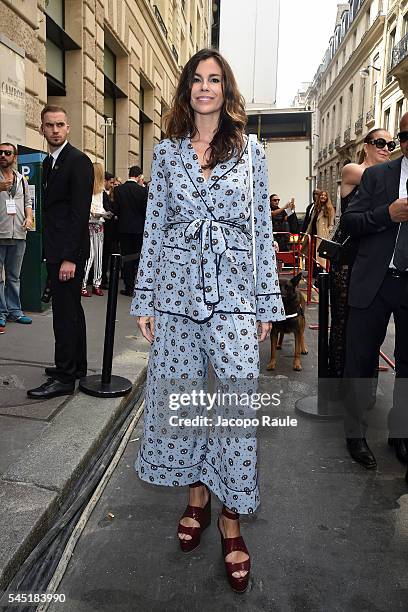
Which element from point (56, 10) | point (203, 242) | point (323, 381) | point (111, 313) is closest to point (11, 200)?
point (111, 313)

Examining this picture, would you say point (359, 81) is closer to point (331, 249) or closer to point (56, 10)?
point (56, 10)

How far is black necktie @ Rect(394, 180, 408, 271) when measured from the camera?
3150 mm

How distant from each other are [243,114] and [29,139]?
6.75 meters

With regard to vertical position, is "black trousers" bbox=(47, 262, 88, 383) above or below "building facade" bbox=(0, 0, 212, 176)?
below

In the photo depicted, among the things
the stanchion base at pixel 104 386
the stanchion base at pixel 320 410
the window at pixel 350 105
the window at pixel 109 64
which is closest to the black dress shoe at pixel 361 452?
the stanchion base at pixel 320 410

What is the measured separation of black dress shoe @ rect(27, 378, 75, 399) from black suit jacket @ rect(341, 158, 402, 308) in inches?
87.3

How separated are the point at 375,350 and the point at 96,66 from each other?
10.5 m

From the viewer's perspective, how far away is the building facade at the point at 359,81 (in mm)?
31672

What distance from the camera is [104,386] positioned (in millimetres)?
4191

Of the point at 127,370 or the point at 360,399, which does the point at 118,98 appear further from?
the point at 360,399

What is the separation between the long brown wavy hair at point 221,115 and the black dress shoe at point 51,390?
2.38 m

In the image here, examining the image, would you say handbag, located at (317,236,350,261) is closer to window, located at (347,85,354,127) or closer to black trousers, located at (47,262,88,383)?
black trousers, located at (47,262,88,383)

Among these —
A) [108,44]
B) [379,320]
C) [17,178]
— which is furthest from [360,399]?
[108,44]

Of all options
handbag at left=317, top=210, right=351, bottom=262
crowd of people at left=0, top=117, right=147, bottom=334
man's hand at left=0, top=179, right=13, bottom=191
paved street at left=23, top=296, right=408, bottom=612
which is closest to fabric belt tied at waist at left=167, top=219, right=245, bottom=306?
paved street at left=23, top=296, right=408, bottom=612
